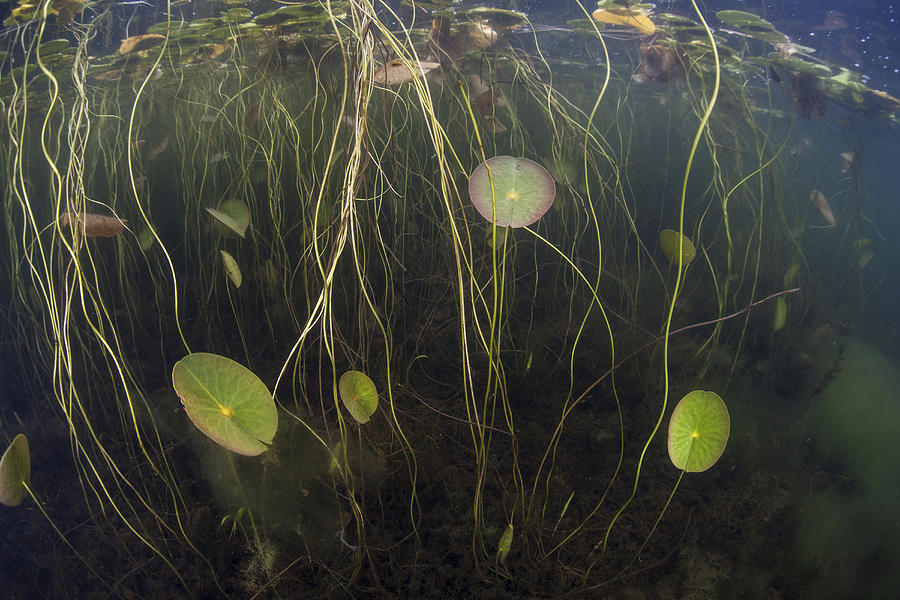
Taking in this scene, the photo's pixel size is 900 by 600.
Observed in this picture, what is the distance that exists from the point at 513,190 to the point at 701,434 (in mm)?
1014

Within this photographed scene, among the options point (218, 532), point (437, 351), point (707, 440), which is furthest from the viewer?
point (437, 351)

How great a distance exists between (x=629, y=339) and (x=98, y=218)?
3.22m

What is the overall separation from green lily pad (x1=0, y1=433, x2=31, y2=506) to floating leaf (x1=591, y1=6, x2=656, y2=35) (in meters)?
4.83

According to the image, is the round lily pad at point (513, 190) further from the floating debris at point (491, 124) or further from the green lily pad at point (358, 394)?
the floating debris at point (491, 124)

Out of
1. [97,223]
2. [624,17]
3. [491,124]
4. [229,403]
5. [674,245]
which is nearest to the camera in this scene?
[229,403]

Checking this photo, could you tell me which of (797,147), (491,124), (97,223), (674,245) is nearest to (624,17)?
(491,124)

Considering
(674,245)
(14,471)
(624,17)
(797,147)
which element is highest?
(624,17)

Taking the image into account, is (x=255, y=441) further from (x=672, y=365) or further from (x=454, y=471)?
(x=672, y=365)

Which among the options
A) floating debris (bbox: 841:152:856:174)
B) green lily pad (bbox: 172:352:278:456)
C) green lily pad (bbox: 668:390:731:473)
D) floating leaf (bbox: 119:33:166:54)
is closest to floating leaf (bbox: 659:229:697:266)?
green lily pad (bbox: 668:390:731:473)

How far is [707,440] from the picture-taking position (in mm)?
1448

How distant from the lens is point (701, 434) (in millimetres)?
1447

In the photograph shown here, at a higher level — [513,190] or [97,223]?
[513,190]

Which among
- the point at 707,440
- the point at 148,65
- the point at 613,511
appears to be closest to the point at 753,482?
the point at 613,511

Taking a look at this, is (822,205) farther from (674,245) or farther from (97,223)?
(97,223)
